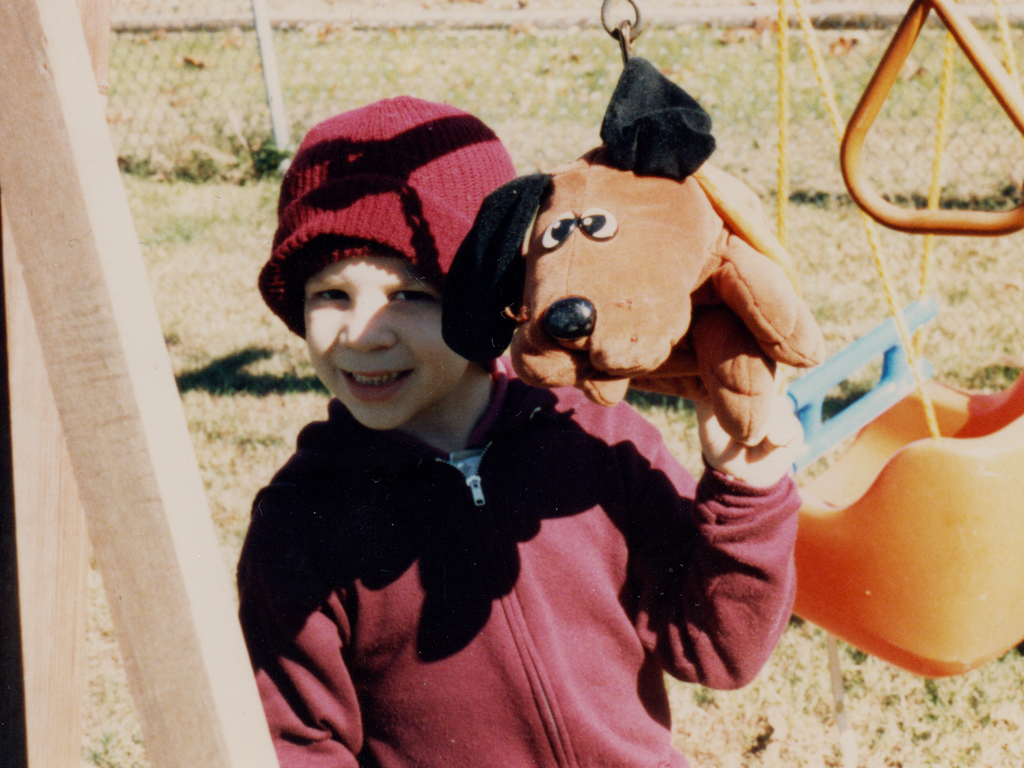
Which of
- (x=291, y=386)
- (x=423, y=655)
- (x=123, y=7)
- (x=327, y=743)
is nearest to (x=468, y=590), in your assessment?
(x=423, y=655)

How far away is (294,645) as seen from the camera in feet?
4.82

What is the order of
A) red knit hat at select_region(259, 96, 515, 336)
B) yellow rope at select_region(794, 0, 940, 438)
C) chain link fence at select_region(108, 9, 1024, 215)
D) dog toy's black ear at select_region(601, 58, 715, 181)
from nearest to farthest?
dog toy's black ear at select_region(601, 58, 715, 181), yellow rope at select_region(794, 0, 940, 438), red knit hat at select_region(259, 96, 515, 336), chain link fence at select_region(108, 9, 1024, 215)

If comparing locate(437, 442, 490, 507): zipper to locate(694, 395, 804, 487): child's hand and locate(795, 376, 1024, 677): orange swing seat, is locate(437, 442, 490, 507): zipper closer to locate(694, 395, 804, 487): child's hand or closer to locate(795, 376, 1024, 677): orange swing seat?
locate(694, 395, 804, 487): child's hand

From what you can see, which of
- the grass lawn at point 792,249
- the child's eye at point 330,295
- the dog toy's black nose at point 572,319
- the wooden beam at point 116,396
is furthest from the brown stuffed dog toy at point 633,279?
the grass lawn at point 792,249

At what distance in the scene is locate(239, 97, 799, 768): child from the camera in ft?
4.61

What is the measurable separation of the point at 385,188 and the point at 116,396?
23.2 inches

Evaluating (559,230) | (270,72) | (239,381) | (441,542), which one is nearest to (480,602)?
(441,542)

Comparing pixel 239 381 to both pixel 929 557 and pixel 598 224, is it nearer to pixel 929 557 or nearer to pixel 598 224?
pixel 929 557

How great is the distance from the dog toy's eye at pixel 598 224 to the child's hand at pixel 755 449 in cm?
39

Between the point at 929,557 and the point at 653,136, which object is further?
the point at 929,557

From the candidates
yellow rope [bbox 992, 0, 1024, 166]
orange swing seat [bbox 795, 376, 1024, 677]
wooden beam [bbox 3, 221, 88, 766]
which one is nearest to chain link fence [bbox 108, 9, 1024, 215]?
orange swing seat [bbox 795, 376, 1024, 677]

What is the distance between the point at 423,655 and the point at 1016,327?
3.37m

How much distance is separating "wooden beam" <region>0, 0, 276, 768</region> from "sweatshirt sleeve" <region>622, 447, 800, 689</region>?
2.23 feet

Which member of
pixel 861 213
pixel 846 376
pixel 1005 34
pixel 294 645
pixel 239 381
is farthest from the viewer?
pixel 239 381
